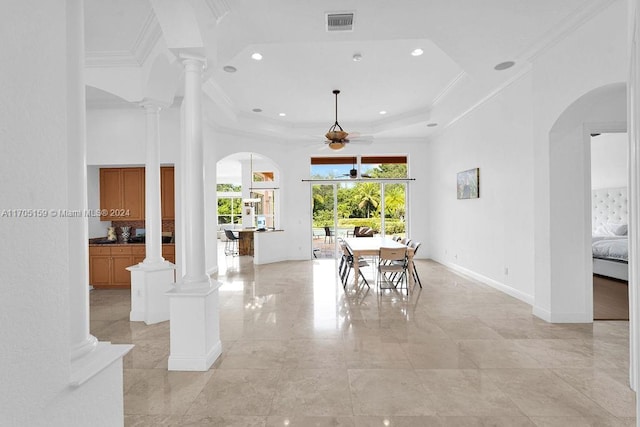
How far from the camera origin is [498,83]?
4789 millimetres

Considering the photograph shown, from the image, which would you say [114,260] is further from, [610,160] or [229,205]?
[229,205]

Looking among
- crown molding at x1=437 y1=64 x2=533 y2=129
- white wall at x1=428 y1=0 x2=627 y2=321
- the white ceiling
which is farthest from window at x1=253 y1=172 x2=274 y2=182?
white wall at x1=428 y1=0 x2=627 y2=321

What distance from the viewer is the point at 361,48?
4.30 meters

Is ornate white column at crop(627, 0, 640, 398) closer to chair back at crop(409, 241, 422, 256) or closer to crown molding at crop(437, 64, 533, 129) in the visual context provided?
crown molding at crop(437, 64, 533, 129)

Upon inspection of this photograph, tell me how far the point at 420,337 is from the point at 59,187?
11.1 feet

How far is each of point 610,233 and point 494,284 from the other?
3.72m

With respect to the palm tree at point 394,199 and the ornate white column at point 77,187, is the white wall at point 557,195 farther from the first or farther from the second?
the palm tree at point 394,199

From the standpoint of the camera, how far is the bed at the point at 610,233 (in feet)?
18.1

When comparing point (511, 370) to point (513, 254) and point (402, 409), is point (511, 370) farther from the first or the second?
point (513, 254)

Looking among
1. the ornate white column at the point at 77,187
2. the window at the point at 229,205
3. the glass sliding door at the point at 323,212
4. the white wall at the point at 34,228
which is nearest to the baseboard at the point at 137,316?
the ornate white column at the point at 77,187

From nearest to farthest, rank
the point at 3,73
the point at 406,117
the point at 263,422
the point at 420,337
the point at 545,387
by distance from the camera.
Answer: the point at 3,73 → the point at 263,422 → the point at 545,387 → the point at 420,337 → the point at 406,117

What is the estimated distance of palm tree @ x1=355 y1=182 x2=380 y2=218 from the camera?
880 centimetres

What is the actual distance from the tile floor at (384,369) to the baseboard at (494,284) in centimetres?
27

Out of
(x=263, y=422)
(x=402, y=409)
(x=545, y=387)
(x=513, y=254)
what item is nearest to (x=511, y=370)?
(x=545, y=387)
